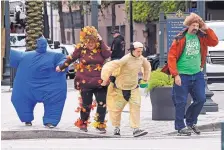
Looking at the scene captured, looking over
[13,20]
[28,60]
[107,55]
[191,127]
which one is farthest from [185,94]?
[13,20]

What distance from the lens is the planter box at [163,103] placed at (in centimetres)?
1312

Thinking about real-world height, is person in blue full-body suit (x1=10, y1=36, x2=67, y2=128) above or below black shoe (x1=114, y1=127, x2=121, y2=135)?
above

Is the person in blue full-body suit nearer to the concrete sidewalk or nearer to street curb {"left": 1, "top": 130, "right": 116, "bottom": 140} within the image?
the concrete sidewalk

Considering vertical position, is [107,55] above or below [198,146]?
above

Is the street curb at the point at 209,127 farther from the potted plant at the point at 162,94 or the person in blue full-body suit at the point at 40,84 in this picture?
the person in blue full-body suit at the point at 40,84

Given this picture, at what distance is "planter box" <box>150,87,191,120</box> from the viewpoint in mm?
13117

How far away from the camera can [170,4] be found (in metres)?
46.8

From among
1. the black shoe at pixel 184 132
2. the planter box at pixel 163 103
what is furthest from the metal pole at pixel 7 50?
the black shoe at pixel 184 132

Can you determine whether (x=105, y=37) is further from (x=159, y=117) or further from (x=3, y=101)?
(x=159, y=117)

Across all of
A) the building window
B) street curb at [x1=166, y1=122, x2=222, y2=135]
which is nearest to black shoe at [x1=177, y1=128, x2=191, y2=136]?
street curb at [x1=166, y1=122, x2=222, y2=135]

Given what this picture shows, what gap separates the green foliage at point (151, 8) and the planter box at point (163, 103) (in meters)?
33.0

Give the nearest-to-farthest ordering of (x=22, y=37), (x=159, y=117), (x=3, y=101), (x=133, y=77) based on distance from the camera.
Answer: (x=133, y=77) < (x=159, y=117) < (x=3, y=101) < (x=22, y=37)

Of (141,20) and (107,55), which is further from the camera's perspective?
(141,20)

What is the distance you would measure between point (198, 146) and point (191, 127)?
1609mm
